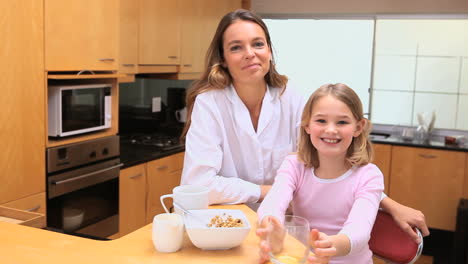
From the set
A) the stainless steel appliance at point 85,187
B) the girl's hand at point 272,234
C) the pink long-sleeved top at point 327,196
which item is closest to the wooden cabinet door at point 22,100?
the stainless steel appliance at point 85,187

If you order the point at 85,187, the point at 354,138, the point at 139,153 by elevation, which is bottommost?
the point at 85,187

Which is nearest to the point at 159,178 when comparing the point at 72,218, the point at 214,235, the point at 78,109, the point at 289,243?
the point at 72,218

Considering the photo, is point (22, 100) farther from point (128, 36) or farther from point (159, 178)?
point (159, 178)

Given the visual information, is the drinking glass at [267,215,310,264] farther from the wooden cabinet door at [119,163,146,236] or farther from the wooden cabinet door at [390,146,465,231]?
the wooden cabinet door at [390,146,465,231]

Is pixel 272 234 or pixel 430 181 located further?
pixel 430 181

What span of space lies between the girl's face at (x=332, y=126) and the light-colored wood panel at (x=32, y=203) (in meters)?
1.63

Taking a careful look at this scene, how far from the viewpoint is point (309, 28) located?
5227 millimetres

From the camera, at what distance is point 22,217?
168cm

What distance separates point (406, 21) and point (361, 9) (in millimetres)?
450

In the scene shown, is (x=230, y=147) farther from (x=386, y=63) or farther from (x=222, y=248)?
(x=386, y=63)

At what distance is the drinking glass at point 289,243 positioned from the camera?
1206mm

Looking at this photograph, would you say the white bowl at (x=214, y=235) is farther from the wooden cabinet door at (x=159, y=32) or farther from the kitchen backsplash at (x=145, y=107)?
the kitchen backsplash at (x=145, y=107)

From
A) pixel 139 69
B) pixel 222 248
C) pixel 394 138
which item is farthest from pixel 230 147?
pixel 394 138

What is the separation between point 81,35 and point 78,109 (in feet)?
1.41
